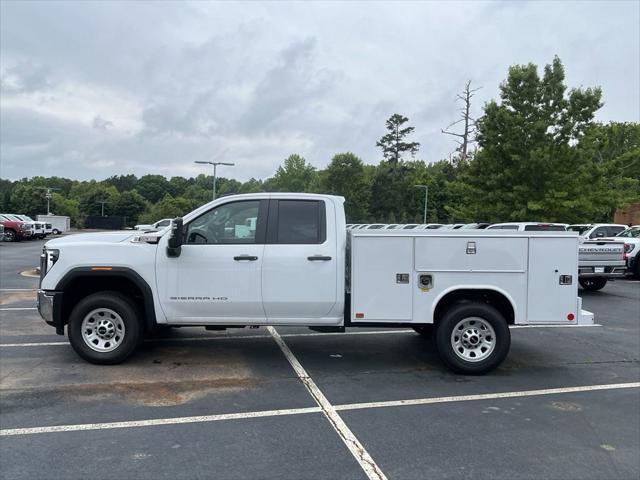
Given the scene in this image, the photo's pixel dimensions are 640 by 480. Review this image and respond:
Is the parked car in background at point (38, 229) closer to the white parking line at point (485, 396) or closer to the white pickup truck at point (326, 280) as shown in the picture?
the white pickup truck at point (326, 280)

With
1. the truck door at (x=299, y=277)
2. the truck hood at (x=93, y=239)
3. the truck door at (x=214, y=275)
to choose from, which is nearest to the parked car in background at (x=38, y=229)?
the truck hood at (x=93, y=239)

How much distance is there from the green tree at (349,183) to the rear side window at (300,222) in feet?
201

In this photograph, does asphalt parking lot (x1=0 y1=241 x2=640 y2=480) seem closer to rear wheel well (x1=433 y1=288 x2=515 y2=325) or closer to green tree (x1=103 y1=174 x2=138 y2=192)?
rear wheel well (x1=433 y1=288 x2=515 y2=325)

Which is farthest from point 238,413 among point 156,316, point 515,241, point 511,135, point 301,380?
point 511,135

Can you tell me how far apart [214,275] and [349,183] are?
6398 cm

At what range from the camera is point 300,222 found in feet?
21.0

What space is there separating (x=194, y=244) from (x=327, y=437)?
283 centimetres

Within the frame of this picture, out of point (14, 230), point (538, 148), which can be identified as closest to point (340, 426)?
point (538, 148)

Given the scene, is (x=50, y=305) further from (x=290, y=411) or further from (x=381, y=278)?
(x=381, y=278)

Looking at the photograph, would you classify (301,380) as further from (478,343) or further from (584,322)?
(584,322)

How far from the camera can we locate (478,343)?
20.7ft

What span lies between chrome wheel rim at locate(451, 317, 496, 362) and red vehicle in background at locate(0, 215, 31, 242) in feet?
111

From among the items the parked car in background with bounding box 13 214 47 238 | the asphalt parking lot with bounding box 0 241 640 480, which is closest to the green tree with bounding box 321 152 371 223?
the parked car in background with bounding box 13 214 47 238

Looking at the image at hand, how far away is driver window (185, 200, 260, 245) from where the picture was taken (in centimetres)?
631
